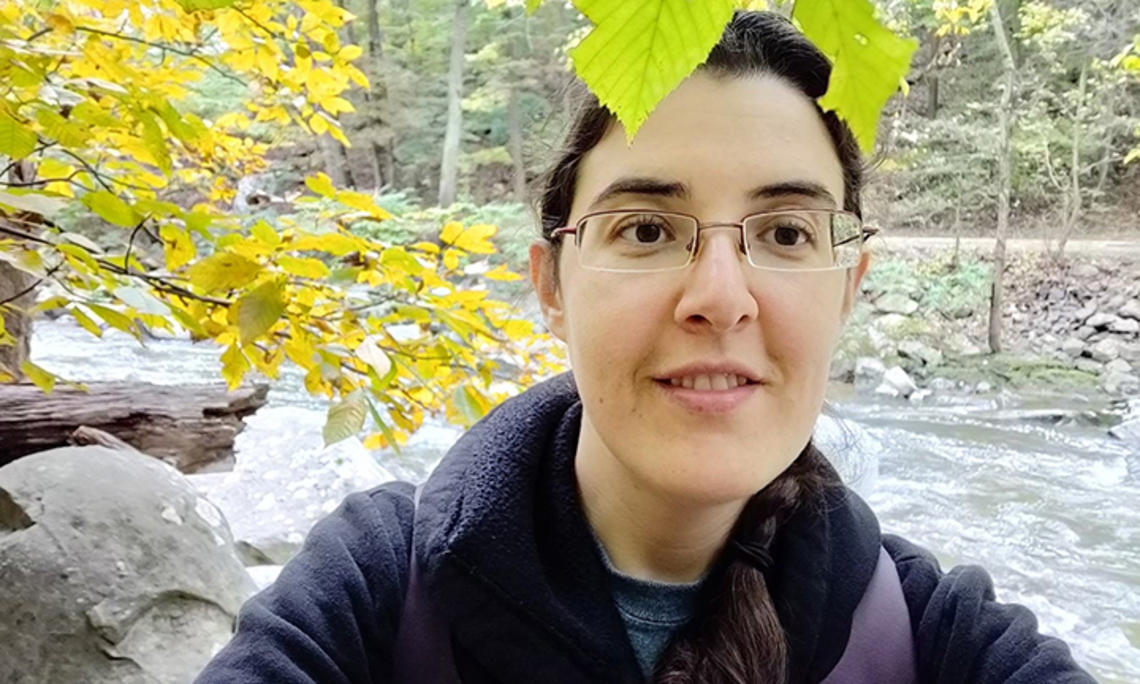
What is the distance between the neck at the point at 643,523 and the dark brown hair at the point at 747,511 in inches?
1.3

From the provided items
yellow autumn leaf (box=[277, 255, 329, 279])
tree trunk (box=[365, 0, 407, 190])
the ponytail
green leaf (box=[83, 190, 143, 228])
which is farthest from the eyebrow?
tree trunk (box=[365, 0, 407, 190])

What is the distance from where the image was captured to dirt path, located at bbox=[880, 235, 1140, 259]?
407 inches

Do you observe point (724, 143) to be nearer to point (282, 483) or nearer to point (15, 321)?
point (15, 321)

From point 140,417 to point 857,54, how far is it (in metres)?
2.44

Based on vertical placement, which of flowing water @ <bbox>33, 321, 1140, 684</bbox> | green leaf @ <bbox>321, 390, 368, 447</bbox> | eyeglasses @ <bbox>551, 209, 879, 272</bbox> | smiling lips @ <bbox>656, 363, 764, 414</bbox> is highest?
eyeglasses @ <bbox>551, 209, 879, 272</bbox>

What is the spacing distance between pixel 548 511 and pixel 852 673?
391mm

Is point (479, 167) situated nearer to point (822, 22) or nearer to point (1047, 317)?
point (1047, 317)

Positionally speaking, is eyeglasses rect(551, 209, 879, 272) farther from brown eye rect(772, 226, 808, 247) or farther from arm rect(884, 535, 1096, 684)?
arm rect(884, 535, 1096, 684)

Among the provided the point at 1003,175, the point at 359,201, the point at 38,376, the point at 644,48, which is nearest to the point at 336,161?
the point at 1003,175

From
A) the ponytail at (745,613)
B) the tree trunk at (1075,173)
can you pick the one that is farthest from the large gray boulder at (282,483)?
the tree trunk at (1075,173)

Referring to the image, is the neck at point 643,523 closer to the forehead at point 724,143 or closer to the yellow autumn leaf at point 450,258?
the forehead at point 724,143

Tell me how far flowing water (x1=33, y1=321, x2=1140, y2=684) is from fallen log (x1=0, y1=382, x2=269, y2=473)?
1.98 metres

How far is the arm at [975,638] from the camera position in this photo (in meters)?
0.89

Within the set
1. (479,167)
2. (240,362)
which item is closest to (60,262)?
(240,362)
